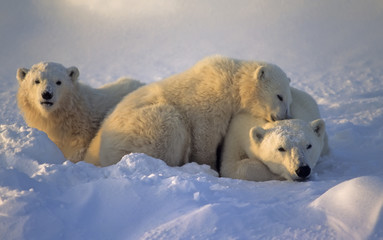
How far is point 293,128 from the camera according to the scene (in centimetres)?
480

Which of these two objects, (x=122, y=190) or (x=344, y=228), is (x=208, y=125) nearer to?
(x=122, y=190)

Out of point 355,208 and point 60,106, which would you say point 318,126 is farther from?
point 60,106

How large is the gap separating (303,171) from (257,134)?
86cm

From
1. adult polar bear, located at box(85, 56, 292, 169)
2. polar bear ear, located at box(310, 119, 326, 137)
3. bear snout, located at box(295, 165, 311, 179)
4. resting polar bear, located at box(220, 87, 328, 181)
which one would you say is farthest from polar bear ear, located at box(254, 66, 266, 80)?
bear snout, located at box(295, 165, 311, 179)

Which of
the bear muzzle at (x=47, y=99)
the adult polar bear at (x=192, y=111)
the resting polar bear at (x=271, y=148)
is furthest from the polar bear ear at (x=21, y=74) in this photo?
the resting polar bear at (x=271, y=148)

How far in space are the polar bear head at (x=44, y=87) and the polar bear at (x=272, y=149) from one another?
2780 mm

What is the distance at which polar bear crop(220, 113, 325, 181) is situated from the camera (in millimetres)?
4484

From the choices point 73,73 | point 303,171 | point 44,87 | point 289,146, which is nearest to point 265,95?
point 289,146

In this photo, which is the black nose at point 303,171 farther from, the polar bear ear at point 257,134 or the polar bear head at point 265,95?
the polar bear head at point 265,95

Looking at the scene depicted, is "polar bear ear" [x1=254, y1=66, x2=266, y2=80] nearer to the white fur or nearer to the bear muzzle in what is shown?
the white fur

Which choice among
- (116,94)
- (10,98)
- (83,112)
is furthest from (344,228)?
(10,98)

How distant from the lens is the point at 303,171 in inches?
170

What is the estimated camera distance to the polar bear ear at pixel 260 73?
549 cm

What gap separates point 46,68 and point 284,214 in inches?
187
